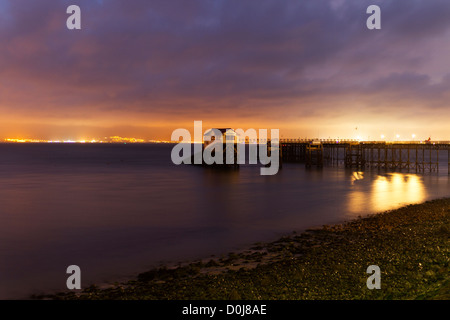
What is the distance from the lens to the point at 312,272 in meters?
10.0

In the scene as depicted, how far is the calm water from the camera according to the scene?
42.9ft

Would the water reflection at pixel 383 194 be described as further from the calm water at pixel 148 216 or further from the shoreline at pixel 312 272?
the shoreline at pixel 312 272

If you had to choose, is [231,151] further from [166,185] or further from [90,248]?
[90,248]

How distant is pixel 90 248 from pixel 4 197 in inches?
736

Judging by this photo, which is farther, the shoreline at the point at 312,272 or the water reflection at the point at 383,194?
the water reflection at the point at 383,194

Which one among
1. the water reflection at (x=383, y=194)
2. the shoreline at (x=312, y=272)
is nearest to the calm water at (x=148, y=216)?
the water reflection at (x=383, y=194)

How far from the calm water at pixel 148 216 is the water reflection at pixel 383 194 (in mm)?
74

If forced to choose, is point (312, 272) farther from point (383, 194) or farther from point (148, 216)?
point (383, 194)

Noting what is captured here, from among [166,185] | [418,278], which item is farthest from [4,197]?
[418,278]

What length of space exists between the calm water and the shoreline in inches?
57.5

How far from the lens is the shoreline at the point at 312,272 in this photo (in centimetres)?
862
